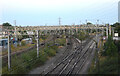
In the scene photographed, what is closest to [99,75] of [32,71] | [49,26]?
[32,71]

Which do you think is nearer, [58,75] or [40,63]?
[58,75]

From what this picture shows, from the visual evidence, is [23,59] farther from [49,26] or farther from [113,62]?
[49,26]

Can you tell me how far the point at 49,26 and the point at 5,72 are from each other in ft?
18.9

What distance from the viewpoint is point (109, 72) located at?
1.41 m

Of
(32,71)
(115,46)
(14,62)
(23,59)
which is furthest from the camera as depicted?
(23,59)

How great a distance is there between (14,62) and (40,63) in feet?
2.73

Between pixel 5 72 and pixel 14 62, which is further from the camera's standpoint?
pixel 14 62

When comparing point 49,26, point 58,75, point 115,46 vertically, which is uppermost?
point 49,26

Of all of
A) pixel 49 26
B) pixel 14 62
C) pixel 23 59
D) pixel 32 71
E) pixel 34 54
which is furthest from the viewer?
pixel 49 26

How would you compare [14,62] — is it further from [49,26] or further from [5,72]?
[49,26]

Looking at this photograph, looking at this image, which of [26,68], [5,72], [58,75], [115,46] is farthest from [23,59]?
[115,46]

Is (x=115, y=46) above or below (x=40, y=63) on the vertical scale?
above

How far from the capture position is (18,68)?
3.54 metres

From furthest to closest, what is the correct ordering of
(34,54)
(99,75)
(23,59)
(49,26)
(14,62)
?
1. (49,26)
2. (34,54)
3. (23,59)
4. (14,62)
5. (99,75)
